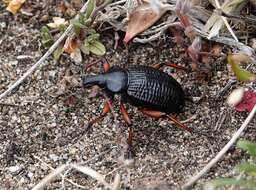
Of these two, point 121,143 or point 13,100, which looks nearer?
point 121,143

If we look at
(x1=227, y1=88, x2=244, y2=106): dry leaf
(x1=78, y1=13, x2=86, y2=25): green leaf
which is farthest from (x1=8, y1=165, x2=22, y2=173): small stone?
(x1=227, y1=88, x2=244, y2=106): dry leaf

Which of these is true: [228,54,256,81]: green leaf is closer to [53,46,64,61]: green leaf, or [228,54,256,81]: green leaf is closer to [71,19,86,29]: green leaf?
[71,19,86,29]: green leaf

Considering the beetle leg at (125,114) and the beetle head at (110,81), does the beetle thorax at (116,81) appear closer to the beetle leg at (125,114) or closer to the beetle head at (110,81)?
the beetle head at (110,81)

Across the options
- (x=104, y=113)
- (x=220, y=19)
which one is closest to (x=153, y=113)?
(x=104, y=113)

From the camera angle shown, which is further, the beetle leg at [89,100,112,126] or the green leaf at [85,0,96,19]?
the green leaf at [85,0,96,19]

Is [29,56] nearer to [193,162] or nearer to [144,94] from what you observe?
[144,94]

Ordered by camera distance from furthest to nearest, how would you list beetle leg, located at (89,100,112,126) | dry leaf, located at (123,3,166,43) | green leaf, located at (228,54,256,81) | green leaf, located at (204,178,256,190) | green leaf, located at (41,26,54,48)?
green leaf, located at (41,26,54,48) < dry leaf, located at (123,3,166,43) < beetle leg, located at (89,100,112,126) < green leaf, located at (228,54,256,81) < green leaf, located at (204,178,256,190)

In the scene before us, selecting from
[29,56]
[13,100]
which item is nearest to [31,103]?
[13,100]
